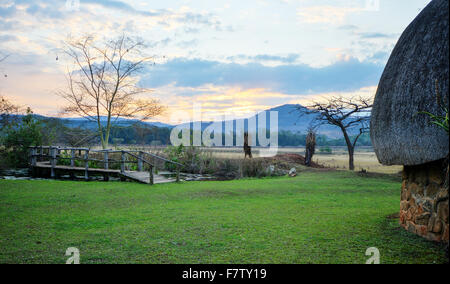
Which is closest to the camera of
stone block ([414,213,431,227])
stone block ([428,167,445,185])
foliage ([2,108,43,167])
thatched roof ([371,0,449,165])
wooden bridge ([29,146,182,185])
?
thatched roof ([371,0,449,165])

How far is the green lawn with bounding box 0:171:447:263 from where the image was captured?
5270 millimetres

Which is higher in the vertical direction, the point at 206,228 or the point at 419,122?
the point at 419,122

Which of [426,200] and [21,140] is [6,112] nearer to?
[21,140]

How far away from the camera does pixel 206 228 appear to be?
6.96 m

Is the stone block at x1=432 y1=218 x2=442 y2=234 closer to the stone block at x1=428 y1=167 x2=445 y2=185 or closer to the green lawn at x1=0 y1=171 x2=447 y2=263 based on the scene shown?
the green lawn at x1=0 y1=171 x2=447 y2=263

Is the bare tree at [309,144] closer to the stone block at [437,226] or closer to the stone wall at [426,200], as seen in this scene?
the stone wall at [426,200]

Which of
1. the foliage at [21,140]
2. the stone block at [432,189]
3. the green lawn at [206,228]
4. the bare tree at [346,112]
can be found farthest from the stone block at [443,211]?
the foliage at [21,140]

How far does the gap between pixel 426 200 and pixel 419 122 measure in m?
1.39

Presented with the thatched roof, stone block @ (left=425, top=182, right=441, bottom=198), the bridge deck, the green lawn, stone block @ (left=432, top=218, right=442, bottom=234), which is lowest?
the green lawn

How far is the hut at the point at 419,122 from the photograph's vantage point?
17.0 ft

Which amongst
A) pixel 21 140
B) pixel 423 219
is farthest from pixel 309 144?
pixel 423 219

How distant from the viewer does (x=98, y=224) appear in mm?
7395

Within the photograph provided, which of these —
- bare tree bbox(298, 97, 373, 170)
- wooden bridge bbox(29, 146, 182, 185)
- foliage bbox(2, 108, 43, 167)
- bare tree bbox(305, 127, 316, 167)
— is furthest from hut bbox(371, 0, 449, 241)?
foliage bbox(2, 108, 43, 167)
